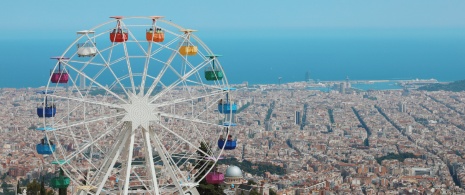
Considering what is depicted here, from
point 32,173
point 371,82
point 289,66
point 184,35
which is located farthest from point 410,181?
point 289,66

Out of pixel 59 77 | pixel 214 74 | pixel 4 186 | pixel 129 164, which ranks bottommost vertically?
pixel 4 186

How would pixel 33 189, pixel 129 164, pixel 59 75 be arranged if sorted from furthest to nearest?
pixel 33 189, pixel 59 75, pixel 129 164

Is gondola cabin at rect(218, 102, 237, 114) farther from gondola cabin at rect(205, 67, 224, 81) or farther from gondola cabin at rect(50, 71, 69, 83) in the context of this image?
gondola cabin at rect(50, 71, 69, 83)

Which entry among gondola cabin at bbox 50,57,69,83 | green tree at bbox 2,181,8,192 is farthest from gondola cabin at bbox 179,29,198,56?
green tree at bbox 2,181,8,192

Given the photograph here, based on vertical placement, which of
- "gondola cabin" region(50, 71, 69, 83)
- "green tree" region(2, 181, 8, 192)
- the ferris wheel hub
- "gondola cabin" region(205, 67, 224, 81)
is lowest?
"green tree" region(2, 181, 8, 192)

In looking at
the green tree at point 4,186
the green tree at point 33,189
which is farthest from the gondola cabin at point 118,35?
the green tree at point 4,186

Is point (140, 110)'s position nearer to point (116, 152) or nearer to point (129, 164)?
point (116, 152)

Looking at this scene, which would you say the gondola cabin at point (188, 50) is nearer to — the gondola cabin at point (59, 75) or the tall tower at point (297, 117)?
the gondola cabin at point (59, 75)

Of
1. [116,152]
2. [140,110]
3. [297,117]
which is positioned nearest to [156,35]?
[140,110]

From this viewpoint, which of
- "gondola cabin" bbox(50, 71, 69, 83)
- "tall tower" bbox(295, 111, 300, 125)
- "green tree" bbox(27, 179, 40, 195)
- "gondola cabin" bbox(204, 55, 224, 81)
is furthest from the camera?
"tall tower" bbox(295, 111, 300, 125)
